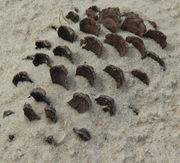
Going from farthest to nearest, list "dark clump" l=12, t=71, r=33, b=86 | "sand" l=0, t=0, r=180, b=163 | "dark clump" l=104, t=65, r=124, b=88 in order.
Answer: "dark clump" l=12, t=71, r=33, b=86, "dark clump" l=104, t=65, r=124, b=88, "sand" l=0, t=0, r=180, b=163

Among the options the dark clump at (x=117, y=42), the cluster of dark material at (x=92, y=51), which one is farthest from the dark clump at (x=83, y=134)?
the dark clump at (x=117, y=42)

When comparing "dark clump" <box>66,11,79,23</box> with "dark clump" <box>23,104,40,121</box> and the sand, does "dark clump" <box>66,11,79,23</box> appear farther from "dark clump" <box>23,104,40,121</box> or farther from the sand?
"dark clump" <box>23,104,40,121</box>

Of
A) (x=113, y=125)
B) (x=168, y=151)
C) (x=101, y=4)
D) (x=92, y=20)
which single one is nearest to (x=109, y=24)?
(x=92, y=20)

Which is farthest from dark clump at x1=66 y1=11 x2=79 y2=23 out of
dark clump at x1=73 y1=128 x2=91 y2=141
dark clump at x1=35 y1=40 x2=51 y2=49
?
dark clump at x1=73 y1=128 x2=91 y2=141

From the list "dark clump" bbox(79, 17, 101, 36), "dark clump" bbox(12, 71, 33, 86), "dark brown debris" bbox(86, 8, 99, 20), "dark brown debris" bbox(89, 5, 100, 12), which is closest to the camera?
"dark clump" bbox(12, 71, 33, 86)

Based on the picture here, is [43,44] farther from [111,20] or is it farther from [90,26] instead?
[111,20]

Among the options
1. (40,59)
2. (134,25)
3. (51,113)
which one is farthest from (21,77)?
(134,25)
